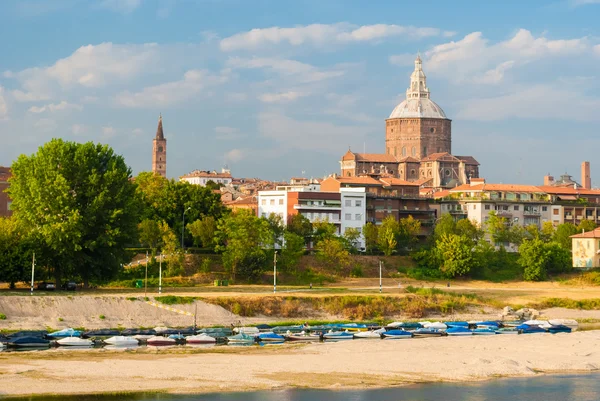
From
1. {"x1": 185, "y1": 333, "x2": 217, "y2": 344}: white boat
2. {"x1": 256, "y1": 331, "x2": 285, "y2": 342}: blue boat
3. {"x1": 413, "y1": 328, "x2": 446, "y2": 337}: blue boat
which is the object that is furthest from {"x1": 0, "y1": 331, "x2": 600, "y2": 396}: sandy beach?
{"x1": 413, "y1": 328, "x2": 446, "y2": 337}: blue boat

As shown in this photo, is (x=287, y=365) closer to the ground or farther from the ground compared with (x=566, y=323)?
closer to the ground

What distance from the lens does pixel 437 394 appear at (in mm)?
46312

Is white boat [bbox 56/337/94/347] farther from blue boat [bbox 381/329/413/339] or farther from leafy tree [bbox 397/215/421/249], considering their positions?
leafy tree [bbox 397/215/421/249]

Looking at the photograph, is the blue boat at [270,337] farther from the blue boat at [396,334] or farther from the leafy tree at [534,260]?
the leafy tree at [534,260]

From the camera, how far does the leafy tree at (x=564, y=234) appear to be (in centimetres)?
11944

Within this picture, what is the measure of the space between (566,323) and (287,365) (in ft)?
104

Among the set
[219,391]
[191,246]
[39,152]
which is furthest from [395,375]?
[191,246]

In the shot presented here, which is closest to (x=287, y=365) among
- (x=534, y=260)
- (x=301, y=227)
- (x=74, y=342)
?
(x=74, y=342)

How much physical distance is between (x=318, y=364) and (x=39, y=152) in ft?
122

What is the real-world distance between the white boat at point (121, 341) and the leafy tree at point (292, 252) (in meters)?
39.8

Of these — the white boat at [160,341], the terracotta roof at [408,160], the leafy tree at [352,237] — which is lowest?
the white boat at [160,341]

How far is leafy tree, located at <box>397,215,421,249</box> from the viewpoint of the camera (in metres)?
115

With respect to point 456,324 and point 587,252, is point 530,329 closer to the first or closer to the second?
point 456,324

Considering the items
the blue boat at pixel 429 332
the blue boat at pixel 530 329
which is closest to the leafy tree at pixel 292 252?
the blue boat at pixel 429 332
